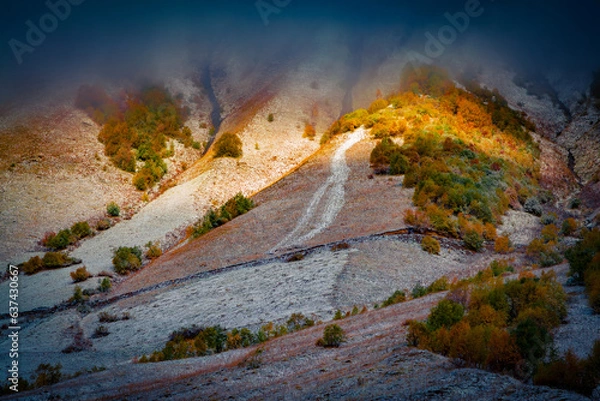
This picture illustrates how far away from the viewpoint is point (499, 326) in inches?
403

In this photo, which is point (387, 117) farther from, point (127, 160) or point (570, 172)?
point (127, 160)

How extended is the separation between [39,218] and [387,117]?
28.9 meters

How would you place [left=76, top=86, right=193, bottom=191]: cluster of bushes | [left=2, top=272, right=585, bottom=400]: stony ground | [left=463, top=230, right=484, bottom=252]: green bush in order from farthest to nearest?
1. [left=76, top=86, right=193, bottom=191]: cluster of bushes
2. [left=463, top=230, right=484, bottom=252]: green bush
3. [left=2, top=272, right=585, bottom=400]: stony ground

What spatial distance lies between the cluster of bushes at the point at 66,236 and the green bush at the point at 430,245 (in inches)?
849

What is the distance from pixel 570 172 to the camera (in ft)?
131

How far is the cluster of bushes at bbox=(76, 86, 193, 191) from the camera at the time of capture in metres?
43.1

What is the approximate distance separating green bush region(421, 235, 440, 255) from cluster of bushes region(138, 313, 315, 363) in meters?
8.90

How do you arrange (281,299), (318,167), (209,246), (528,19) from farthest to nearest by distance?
(528,19) < (318,167) < (209,246) < (281,299)

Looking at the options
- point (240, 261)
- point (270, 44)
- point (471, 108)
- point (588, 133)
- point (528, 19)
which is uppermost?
point (270, 44)

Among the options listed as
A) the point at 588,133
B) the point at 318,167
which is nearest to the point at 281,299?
the point at 318,167

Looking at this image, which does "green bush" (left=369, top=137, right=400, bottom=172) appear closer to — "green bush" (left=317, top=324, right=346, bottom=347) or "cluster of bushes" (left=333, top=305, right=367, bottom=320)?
"cluster of bushes" (left=333, top=305, right=367, bottom=320)

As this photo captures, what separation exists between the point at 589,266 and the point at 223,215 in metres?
22.6

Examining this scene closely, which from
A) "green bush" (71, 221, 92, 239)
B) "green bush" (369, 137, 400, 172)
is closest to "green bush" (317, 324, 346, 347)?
"green bush" (369, 137, 400, 172)

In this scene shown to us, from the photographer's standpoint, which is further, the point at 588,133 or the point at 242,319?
the point at 588,133
